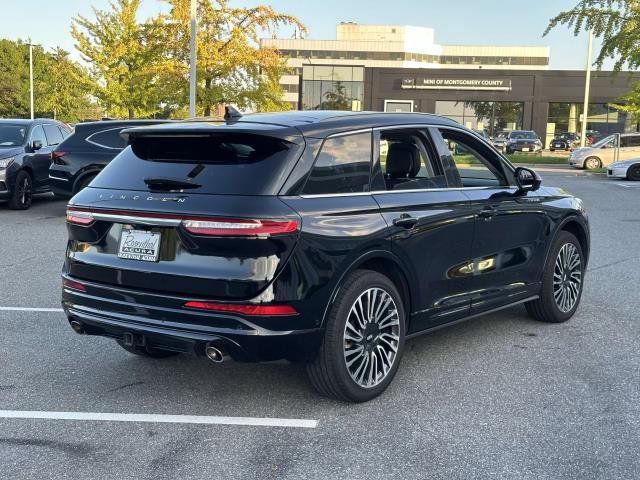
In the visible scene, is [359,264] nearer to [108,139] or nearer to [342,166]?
[342,166]

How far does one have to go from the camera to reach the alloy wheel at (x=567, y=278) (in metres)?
6.18

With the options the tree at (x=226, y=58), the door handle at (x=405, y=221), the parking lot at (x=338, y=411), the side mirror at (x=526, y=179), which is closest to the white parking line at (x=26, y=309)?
the parking lot at (x=338, y=411)

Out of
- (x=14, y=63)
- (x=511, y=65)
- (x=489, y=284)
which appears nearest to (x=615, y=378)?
(x=489, y=284)

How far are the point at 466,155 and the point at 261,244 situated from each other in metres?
2.31

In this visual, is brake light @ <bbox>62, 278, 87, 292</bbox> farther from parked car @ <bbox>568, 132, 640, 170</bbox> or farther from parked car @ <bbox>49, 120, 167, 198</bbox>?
parked car @ <bbox>568, 132, 640, 170</bbox>

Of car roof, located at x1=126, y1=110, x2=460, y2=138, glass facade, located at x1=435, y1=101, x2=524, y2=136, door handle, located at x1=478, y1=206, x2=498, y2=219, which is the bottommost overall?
door handle, located at x1=478, y1=206, x2=498, y2=219

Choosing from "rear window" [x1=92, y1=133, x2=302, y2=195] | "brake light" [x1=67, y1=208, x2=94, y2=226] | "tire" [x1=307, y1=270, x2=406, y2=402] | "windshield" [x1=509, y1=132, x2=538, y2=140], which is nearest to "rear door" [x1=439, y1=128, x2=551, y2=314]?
"tire" [x1=307, y1=270, x2=406, y2=402]

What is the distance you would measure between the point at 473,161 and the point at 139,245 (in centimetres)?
269

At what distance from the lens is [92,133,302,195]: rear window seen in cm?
393

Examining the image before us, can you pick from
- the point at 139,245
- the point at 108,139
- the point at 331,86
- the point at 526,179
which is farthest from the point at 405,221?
the point at 331,86

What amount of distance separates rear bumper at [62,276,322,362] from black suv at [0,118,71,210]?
10652 millimetres

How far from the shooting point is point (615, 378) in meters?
4.81

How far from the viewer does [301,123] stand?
14.1 feet

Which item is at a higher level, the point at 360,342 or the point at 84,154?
the point at 84,154
